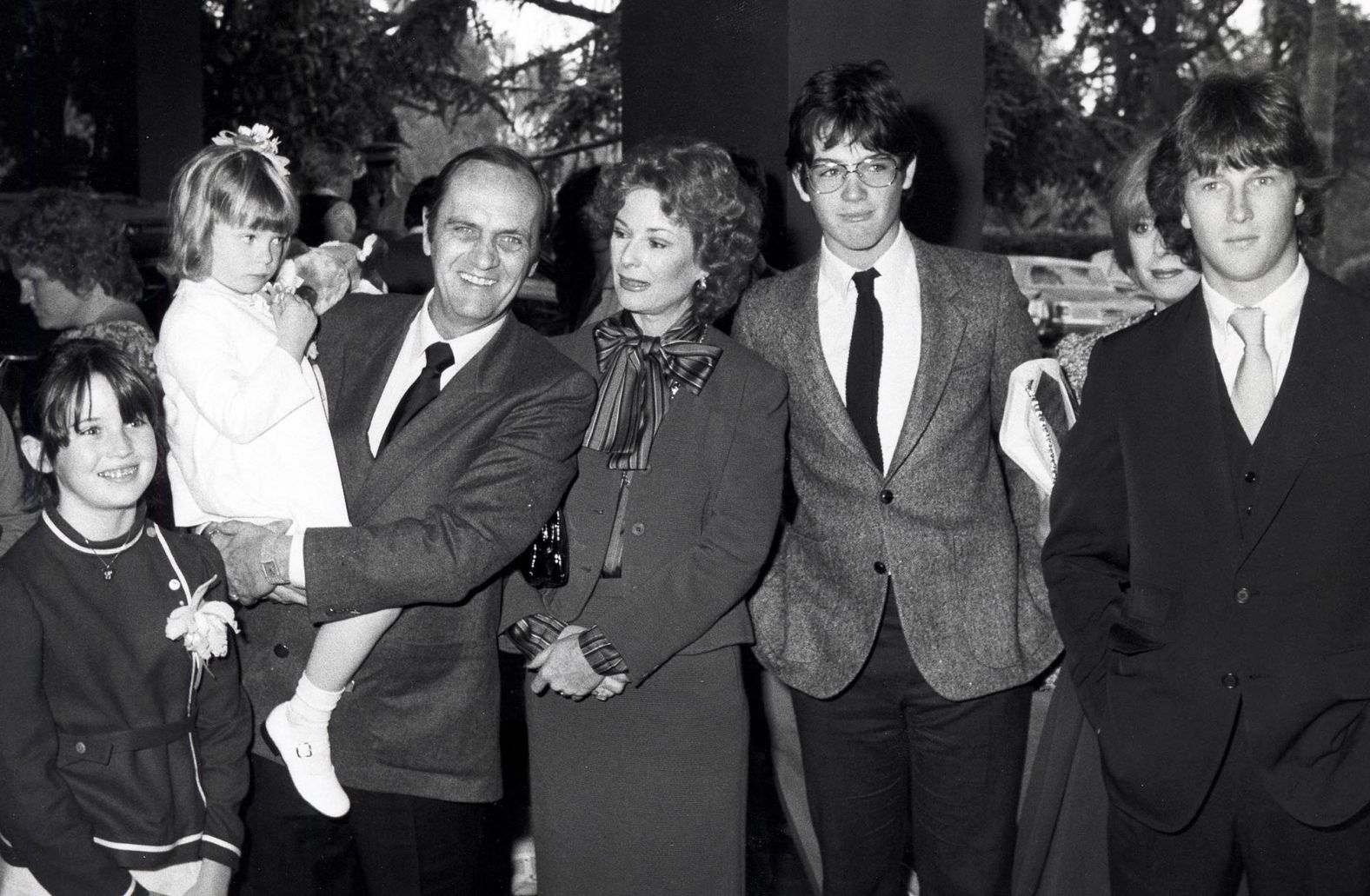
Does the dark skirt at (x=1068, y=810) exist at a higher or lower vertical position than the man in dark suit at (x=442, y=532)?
lower

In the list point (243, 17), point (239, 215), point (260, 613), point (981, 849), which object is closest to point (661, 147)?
point (239, 215)

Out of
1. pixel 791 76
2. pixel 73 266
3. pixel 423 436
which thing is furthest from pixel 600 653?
pixel 791 76

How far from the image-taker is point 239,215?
2.59 m

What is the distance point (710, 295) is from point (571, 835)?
3.54 ft

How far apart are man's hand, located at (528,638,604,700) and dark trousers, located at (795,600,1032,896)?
0.50 meters

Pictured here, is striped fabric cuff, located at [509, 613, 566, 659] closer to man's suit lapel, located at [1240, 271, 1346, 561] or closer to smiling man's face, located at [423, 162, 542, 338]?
smiling man's face, located at [423, 162, 542, 338]

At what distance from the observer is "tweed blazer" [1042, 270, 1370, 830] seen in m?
2.16

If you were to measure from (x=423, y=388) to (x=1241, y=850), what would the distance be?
1.59m

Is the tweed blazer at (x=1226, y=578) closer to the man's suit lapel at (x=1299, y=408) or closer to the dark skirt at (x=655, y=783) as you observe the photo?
the man's suit lapel at (x=1299, y=408)

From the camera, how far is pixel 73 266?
3.52m

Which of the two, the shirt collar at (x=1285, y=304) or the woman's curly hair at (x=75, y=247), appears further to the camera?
the woman's curly hair at (x=75, y=247)

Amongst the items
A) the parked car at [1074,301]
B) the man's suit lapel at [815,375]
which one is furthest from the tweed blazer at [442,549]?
the parked car at [1074,301]

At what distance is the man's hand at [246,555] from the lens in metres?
2.38

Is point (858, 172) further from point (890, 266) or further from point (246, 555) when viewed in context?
point (246, 555)
